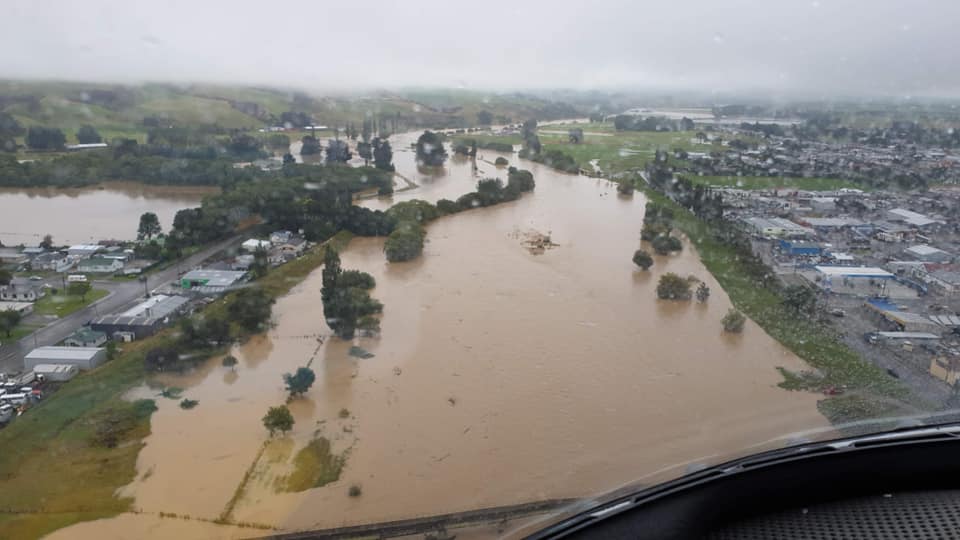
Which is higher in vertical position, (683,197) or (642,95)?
(642,95)

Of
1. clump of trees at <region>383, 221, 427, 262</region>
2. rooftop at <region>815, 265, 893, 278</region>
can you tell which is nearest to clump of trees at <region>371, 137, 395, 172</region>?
clump of trees at <region>383, 221, 427, 262</region>

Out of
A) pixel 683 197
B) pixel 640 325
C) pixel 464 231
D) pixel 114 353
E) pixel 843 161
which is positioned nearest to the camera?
pixel 114 353

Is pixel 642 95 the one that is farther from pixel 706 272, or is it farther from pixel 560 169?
pixel 706 272

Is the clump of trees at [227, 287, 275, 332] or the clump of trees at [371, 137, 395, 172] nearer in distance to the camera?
the clump of trees at [227, 287, 275, 332]

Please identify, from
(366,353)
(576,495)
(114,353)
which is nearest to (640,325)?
(366,353)

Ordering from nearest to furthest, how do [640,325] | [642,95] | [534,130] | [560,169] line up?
[640,325] → [560,169] → [534,130] → [642,95]

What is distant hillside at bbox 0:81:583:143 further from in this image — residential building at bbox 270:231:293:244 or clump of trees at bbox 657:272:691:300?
clump of trees at bbox 657:272:691:300

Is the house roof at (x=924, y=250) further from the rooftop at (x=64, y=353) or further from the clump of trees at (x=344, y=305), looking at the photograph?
the rooftop at (x=64, y=353)
